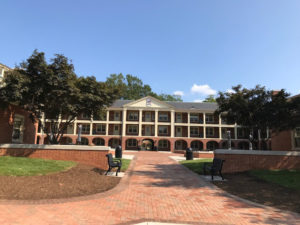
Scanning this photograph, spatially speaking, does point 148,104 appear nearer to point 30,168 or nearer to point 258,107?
point 258,107

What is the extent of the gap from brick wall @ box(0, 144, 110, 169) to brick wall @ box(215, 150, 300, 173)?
6.66 meters

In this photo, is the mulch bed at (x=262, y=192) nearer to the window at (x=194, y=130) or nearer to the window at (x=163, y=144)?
the window at (x=163, y=144)

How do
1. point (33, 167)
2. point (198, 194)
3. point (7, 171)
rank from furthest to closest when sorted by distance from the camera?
1. point (33, 167)
2. point (7, 171)
3. point (198, 194)

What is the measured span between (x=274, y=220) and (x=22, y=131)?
55.3ft

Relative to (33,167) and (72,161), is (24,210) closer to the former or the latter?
(33,167)

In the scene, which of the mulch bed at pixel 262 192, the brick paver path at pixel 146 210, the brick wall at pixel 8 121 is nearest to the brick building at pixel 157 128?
the brick wall at pixel 8 121

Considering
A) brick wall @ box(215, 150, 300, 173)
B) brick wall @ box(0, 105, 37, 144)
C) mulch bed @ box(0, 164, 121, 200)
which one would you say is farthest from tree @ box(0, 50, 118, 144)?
brick wall @ box(215, 150, 300, 173)

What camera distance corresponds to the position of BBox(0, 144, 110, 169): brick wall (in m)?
11.5

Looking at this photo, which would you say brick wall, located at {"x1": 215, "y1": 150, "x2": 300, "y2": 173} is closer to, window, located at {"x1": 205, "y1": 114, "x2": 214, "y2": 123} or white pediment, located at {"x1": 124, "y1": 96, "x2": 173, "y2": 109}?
white pediment, located at {"x1": 124, "y1": 96, "x2": 173, "y2": 109}

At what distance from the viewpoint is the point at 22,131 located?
52.2 feet

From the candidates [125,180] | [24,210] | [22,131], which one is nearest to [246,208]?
[125,180]

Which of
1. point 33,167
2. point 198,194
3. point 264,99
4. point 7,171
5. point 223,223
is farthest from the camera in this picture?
point 264,99

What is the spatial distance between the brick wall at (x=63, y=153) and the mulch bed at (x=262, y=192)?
6.18 meters

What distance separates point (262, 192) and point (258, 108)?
7685 mm
